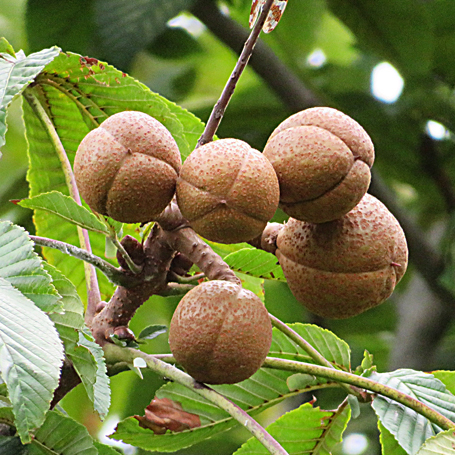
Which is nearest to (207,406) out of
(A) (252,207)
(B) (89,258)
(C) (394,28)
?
(B) (89,258)

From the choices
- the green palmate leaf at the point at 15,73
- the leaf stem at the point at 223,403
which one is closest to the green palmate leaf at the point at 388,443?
the leaf stem at the point at 223,403

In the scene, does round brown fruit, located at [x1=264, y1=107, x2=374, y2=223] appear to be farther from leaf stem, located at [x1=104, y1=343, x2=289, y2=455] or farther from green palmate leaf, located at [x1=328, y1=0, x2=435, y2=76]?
green palmate leaf, located at [x1=328, y1=0, x2=435, y2=76]

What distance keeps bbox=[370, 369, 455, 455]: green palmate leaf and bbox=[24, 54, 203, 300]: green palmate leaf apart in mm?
578

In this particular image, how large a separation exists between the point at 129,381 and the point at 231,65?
59.5 inches

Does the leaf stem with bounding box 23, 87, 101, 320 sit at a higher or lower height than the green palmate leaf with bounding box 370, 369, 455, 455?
higher

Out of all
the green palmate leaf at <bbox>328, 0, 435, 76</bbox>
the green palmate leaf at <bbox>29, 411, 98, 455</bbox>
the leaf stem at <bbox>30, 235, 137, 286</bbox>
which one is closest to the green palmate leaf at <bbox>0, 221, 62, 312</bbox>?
the leaf stem at <bbox>30, 235, 137, 286</bbox>

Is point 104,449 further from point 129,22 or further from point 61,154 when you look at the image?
point 129,22

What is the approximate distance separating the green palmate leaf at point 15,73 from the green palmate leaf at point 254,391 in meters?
0.63

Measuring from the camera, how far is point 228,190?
3.04ft

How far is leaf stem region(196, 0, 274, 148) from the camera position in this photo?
983 millimetres

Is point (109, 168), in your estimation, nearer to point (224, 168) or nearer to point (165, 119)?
point (224, 168)

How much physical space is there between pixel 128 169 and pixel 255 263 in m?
0.41

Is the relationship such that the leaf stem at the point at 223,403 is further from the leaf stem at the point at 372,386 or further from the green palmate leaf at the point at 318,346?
the green palmate leaf at the point at 318,346

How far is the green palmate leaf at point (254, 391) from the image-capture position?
131cm
